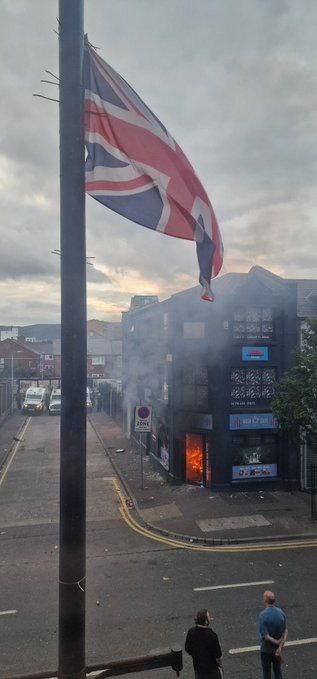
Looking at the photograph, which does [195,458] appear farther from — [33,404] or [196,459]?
[33,404]

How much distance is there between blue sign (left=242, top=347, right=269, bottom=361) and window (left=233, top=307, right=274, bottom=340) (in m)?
0.42

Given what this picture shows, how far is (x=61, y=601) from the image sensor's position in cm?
322

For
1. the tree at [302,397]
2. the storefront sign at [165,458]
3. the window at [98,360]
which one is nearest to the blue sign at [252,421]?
Answer: the tree at [302,397]

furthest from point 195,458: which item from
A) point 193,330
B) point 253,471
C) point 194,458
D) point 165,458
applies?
point 193,330

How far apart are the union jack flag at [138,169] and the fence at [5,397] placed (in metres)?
29.7

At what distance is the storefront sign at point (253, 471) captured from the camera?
15.5 m

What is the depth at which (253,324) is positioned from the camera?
1602cm

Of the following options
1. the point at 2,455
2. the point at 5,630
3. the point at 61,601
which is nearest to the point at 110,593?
the point at 5,630

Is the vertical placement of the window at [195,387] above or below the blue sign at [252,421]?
above

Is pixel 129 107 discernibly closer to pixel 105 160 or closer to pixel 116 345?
pixel 105 160

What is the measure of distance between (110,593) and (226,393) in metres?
8.25

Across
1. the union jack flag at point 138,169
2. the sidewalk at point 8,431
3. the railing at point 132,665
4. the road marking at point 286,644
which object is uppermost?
the union jack flag at point 138,169

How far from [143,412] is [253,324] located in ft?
16.9

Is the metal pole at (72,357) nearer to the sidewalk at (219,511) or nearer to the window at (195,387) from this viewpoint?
the sidewalk at (219,511)
